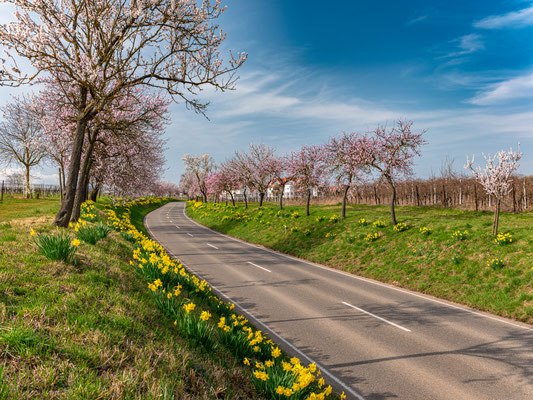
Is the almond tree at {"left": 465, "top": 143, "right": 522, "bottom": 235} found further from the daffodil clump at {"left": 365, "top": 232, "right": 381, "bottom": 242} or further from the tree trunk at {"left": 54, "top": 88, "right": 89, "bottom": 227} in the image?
the tree trunk at {"left": 54, "top": 88, "right": 89, "bottom": 227}

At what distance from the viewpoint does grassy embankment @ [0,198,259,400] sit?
3107 mm

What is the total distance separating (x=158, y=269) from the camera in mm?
7992

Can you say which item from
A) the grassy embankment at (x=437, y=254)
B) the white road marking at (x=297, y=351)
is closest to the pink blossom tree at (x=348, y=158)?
the grassy embankment at (x=437, y=254)

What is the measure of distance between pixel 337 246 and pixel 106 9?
17151 millimetres

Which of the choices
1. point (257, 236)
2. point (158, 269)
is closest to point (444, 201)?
point (257, 236)

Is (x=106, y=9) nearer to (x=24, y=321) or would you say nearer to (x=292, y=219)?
(x=24, y=321)

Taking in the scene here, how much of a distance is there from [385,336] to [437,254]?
8.18m

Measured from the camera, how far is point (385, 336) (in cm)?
839

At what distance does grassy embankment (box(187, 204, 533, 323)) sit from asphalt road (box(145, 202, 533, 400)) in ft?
3.59

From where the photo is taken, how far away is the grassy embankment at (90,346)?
3107 millimetres

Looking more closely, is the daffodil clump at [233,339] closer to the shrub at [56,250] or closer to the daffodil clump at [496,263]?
the shrub at [56,250]

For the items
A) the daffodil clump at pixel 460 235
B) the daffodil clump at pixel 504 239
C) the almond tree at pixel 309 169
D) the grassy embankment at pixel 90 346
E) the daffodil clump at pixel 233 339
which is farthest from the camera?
the almond tree at pixel 309 169

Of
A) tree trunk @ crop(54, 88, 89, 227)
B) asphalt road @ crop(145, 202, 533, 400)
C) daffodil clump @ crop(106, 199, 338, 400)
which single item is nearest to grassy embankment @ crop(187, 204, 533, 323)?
asphalt road @ crop(145, 202, 533, 400)

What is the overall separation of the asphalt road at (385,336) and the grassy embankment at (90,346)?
10.9ft
